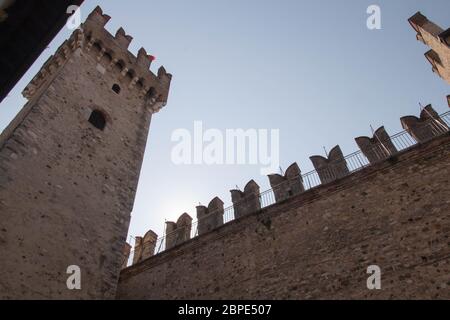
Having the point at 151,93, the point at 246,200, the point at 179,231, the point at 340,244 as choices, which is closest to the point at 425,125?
the point at 340,244

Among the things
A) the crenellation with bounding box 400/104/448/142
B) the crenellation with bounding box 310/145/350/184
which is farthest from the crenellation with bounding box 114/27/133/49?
the crenellation with bounding box 400/104/448/142

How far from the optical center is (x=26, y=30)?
7.57ft

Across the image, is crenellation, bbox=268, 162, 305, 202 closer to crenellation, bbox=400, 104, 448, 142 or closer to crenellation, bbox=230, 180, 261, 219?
crenellation, bbox=230, 180, 261, 219

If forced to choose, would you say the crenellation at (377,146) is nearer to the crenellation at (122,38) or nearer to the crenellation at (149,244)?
the crenellation at (149,244)

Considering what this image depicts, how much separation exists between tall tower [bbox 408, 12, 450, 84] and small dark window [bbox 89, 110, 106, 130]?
430 inches

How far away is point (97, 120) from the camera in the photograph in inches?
459

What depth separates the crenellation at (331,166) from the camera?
29.0 ft

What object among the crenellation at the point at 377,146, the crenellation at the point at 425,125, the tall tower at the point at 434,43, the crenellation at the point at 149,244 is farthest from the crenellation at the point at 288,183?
A: the tall tower at the point at 434,43

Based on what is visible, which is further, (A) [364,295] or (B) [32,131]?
(B) [32,131]

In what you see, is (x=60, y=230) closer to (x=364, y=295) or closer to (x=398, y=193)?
(x=364, y=295)

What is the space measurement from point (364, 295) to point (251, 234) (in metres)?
3.10

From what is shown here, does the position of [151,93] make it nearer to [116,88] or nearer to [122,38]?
[116,88]

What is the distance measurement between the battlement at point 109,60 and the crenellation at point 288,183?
270 inches
